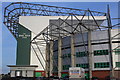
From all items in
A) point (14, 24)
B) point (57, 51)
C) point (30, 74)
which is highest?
point (14, 24)

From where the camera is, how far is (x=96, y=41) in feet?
191

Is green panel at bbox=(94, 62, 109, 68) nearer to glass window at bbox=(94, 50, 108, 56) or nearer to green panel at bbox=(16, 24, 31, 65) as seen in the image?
glass window at bbox=(94, 50, 108, 56)

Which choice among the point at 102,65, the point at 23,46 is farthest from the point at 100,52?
the point at 23,46

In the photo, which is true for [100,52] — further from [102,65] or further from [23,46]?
[23,46]

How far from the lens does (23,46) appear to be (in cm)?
8044

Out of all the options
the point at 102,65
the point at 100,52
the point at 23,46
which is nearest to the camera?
the point at 102,65

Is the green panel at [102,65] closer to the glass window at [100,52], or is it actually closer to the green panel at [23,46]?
the glass window at [100,52]

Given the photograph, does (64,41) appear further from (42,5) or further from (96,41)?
(42,5)

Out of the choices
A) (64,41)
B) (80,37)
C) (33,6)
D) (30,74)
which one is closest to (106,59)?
(80,37)

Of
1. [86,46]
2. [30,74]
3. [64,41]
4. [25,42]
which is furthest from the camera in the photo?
[25,42]

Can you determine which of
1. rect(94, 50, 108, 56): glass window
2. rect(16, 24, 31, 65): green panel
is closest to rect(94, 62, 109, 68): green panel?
rect(94, 50, 108, 56): glass window

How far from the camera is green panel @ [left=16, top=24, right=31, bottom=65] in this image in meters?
79.0

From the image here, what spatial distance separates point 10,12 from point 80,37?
37.1 m

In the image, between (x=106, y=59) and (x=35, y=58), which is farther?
(x=35, y=58)
